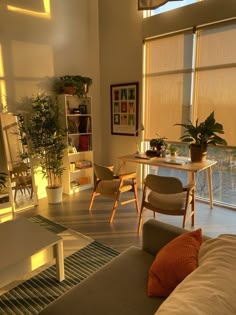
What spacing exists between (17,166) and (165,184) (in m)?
2.23

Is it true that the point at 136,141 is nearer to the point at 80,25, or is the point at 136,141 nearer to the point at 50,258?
the point at 80,25

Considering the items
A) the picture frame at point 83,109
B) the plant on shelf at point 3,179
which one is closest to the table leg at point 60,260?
the plant on shelf at point 3,179

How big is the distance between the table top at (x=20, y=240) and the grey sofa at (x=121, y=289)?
21.6 inches

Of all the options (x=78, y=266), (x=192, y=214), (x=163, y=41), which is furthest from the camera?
(x=163, y=41)

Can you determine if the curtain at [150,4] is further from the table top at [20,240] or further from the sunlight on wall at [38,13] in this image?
the sunlight on wall at [38,13]

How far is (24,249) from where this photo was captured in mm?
1830

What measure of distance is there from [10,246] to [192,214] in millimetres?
2059

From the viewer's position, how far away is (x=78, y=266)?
2.30 meters

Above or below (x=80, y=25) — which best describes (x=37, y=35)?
below

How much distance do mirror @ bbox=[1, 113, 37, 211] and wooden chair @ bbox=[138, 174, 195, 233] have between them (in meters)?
1.89

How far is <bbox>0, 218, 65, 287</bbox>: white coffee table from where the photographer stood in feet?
5.59

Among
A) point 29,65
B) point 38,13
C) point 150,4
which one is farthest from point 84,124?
point 150,4

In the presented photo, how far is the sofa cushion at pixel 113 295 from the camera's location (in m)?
1.25

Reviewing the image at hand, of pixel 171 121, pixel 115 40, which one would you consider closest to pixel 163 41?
pixel 115 40
